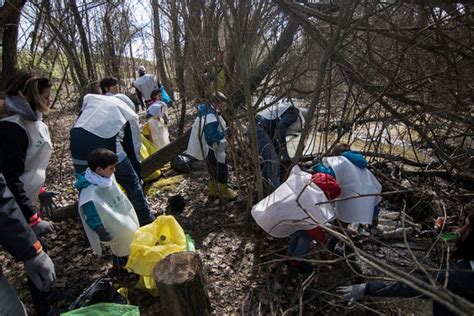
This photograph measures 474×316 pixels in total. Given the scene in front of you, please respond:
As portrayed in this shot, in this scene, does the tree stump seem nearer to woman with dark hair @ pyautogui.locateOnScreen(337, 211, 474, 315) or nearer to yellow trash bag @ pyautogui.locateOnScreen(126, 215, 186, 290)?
yellow trash bag @ pyautogui.locateOnScreen(126, 215, 186, 290)

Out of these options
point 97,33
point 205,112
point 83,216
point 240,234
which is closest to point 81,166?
point 83,216

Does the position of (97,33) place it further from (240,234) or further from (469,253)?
(469,253)

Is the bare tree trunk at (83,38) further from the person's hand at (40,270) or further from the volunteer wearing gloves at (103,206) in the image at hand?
the person's hand at (40,270)

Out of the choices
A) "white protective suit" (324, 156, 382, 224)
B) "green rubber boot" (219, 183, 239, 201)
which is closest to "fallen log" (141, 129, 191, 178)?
"green rubber boot" (219, 183, 239, 201)

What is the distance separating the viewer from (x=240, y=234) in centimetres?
377

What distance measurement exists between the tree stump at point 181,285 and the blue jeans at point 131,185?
121 centimetres

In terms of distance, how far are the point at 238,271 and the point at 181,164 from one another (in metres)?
2.57

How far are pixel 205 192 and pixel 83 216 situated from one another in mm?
2273

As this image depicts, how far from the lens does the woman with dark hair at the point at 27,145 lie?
2.30m

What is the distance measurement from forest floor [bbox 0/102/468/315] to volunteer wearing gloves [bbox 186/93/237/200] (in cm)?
21

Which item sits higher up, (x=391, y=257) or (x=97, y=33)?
(x=97, y=33)

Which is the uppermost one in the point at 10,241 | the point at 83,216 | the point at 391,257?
the point at 10,241

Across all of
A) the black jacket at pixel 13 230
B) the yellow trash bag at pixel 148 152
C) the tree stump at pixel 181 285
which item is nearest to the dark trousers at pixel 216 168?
the yellow trash bag at pixel 148 152

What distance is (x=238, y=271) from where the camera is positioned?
3.23 meters
